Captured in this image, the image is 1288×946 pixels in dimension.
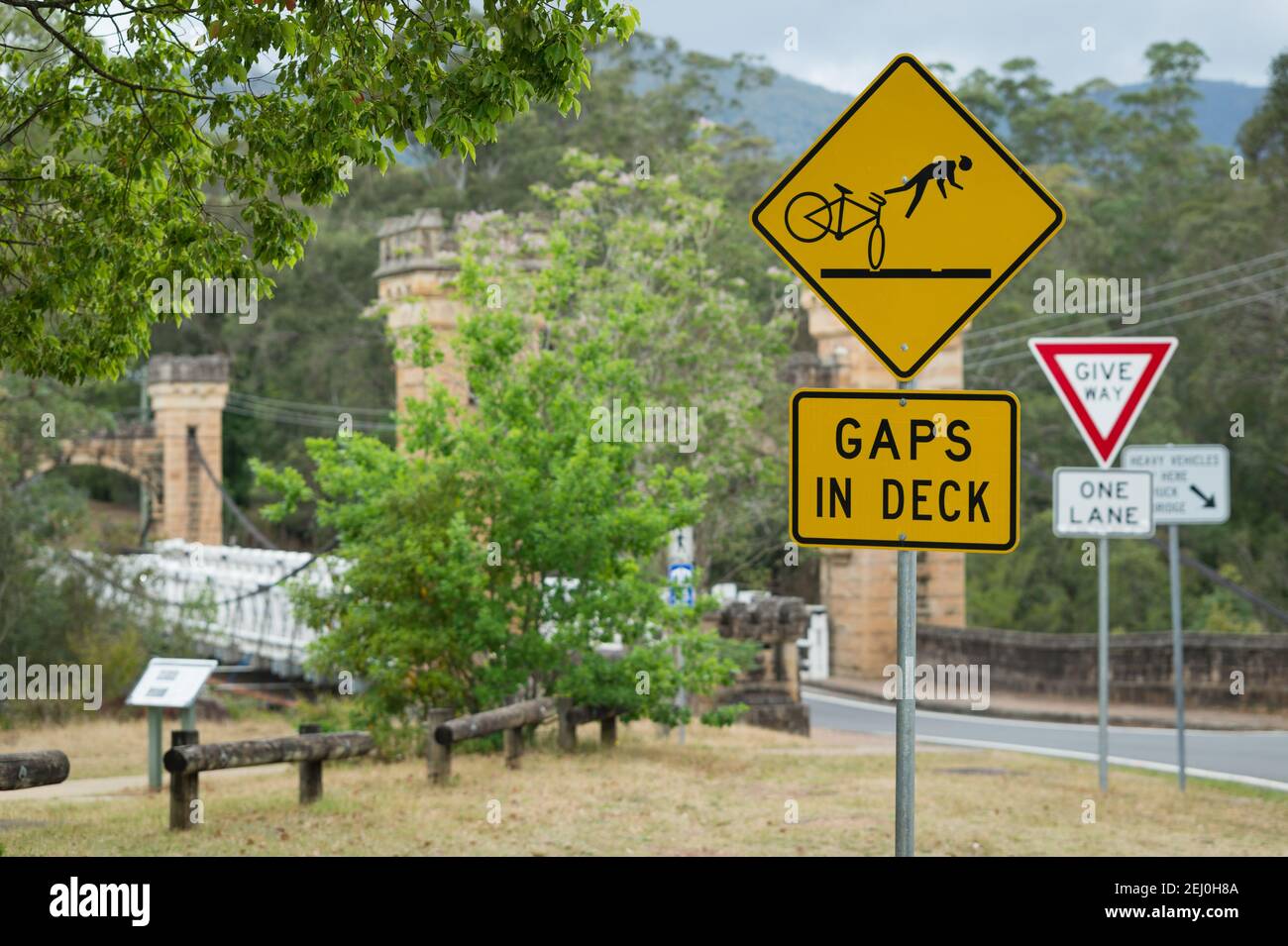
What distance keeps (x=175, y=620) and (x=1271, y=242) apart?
77.1ft

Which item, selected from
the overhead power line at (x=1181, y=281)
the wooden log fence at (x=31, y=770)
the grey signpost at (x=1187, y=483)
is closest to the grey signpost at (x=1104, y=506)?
the grey signpost at (x=1187, y=483)

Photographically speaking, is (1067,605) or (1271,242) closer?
(1067,605)

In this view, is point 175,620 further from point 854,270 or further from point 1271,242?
point 1271,242

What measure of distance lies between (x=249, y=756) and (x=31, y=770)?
78.6 inches

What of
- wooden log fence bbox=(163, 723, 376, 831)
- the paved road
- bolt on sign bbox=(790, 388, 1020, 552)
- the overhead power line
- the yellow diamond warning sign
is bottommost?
the paved road

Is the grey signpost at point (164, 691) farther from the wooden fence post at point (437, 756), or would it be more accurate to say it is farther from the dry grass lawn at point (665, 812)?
the wooden fence post at point (437, 756)

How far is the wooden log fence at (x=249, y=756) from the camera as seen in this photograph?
9492 millimetres

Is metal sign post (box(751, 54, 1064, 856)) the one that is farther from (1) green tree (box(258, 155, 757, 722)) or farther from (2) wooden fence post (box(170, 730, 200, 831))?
(1) green tree (box(258, 155, 757, 722))

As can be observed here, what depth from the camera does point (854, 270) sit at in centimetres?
481

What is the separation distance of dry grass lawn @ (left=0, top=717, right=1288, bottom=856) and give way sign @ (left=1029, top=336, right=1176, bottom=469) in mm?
2582

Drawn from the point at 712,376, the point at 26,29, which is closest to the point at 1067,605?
the point at 712,376

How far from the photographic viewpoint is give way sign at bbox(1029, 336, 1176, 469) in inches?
449

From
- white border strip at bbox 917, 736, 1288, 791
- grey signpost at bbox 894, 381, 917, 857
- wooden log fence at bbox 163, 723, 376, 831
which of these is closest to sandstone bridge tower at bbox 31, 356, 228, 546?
white border strip at bbox 917, 736, 1288, 791

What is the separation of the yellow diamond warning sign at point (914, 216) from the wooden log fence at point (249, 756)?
604 cm
